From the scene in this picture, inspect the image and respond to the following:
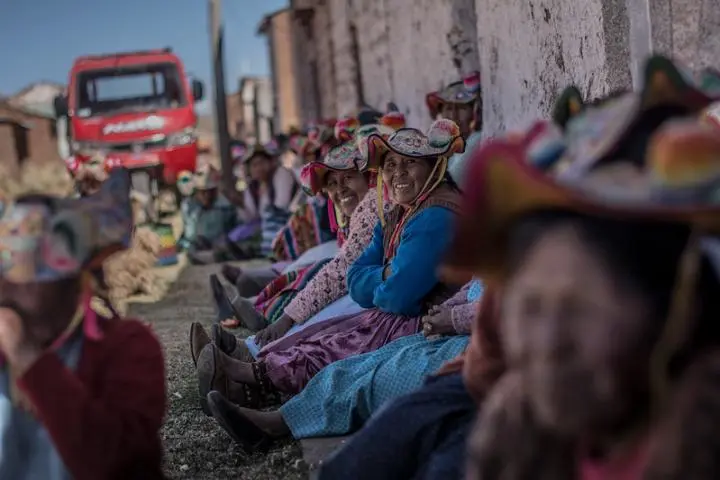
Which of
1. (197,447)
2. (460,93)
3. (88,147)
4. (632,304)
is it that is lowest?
(197,447)

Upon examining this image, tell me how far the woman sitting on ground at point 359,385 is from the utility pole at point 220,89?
12.1 m

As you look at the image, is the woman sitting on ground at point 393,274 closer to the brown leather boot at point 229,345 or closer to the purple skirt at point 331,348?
the purple skirt at point 331,348

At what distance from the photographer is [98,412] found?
2.17m

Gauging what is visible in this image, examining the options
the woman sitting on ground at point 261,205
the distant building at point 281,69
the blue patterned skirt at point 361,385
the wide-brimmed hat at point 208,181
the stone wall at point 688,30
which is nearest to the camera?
the blue patterned skirt at point 361,385

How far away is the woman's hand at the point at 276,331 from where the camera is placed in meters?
5.00

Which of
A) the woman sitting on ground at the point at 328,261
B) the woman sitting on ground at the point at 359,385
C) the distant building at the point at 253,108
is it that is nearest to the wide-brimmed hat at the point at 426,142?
the woman sitting on ground at the point at 328,261

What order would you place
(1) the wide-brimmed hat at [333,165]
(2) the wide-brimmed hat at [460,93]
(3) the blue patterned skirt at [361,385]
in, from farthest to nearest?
(2) the wide-brimmed hat at [460,93], (1) the wide-brimmed hat at [333,165], (3) the blue patterned skirt at [361,385]

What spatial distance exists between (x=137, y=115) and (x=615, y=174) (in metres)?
15.4

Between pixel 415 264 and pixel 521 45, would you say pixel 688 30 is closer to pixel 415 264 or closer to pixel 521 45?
pixel 415 264

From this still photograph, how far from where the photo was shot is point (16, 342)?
7.03 ft

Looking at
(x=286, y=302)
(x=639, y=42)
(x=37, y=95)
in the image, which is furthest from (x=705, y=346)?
(x=37, y=95)

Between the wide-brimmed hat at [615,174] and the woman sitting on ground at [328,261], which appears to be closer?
the wide-brimmed hat at [615,174]

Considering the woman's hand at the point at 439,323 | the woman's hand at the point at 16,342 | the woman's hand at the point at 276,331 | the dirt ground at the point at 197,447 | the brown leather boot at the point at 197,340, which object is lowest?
the dirt ground at the point at 197,447

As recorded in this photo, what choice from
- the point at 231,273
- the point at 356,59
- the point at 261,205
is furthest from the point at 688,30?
the point at 356,59
